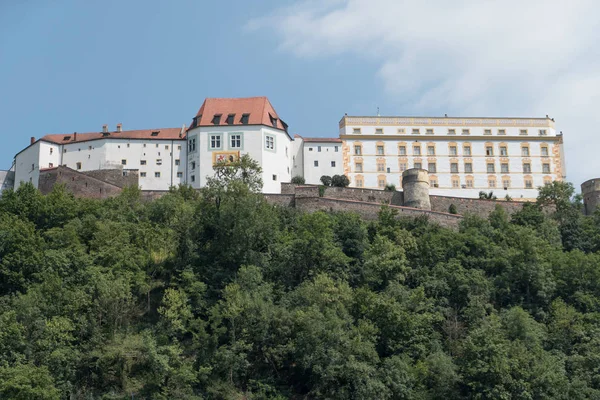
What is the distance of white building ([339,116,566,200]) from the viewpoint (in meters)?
80.8

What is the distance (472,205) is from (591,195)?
10.6 m

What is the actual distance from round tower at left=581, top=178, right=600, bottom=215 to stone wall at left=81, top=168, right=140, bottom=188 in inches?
1454

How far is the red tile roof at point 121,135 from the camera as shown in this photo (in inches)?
3051

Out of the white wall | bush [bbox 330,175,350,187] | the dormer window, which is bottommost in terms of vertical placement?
bush [bbox 330,175,350,187]

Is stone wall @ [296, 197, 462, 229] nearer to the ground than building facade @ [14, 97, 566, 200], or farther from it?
nearer to the ground

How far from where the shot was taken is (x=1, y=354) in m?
43.7

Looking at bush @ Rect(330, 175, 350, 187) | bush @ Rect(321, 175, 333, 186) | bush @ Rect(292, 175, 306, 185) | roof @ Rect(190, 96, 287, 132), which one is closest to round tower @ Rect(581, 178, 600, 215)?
bush @ Rect(330, 175, 350, 187)

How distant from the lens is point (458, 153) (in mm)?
82500

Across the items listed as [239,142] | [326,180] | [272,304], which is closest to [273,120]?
[239,142]

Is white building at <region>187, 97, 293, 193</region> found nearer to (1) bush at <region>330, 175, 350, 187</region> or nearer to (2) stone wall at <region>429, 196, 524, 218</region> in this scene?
(1) bush at <region>330, 175, 350, 187</region>

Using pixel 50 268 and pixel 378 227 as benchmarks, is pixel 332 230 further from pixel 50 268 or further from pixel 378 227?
pixel 50 268

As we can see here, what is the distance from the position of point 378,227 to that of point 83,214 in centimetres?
1993

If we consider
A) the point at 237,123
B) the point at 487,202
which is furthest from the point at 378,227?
the point at 237,123

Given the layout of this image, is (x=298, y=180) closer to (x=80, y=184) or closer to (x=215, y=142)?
(x=215, y=142)
